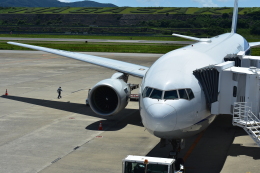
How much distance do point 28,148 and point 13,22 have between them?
173606 mm

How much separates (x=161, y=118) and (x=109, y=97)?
9269mm

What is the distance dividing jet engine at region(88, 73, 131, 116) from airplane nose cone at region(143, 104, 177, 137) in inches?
293

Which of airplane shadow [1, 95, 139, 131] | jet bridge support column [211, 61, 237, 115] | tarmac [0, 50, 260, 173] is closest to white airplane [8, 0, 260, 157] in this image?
jet bridge support column [211, 61, 237, 115]

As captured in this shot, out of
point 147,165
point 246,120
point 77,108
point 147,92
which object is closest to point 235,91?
point 246,120

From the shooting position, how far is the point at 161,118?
1476 cm

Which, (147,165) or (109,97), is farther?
(109,97)

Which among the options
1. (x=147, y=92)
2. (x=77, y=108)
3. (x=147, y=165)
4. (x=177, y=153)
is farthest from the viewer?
(x=77, y=108)

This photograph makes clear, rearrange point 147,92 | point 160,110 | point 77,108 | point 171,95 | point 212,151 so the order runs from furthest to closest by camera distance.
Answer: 1. point 77,108
2. point 212,151
3. point 147,92
4. point 171,95
5. point 160,110

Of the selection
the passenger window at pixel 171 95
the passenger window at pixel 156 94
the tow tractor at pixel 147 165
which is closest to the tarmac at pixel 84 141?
the tow tractor at pixel 147 165

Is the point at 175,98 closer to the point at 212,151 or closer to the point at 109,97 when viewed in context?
the point at 212,151

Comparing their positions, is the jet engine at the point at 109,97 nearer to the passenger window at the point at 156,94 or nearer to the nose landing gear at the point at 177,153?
the nose landing gear at the point at 177,153

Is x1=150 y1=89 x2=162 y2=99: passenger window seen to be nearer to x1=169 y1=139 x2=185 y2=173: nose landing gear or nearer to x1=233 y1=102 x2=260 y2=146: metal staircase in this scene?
x1=169 y1=139 x2=185 y2=173: nose landing gear

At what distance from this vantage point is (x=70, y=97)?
3225 centimetres

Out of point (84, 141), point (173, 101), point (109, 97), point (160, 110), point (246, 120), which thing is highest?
point (173, 101)
